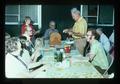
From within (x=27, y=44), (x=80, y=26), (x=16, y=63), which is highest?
(x=80, y=26)

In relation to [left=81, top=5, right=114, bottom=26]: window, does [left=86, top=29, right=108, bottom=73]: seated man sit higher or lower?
lower

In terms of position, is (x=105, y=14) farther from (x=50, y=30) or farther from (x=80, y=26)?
(x=50, y=30)

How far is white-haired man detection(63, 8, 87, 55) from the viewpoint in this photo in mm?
2455

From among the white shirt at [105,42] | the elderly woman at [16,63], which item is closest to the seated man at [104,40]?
the white shirt at [105,42]

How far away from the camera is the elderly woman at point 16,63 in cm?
246

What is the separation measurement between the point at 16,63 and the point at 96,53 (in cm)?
48

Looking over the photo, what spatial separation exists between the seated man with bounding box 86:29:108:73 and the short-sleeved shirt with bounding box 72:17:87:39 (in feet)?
0.11

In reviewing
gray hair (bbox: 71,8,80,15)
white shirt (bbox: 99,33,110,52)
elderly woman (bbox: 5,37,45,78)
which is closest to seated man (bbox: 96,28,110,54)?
white shirt (bbox: 99,33,110,52)

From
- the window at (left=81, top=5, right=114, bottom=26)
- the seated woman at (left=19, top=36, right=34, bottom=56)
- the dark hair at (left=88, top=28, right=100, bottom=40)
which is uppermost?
the window at (left=81, top=5, right=114, bottom=26)

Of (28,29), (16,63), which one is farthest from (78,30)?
(16,63)

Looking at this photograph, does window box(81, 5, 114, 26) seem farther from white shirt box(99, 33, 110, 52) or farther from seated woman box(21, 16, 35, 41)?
seated woman box(21, 16, 35, 41)

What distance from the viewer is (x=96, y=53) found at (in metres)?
2.49

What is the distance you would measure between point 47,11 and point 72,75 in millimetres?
403

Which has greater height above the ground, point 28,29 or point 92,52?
point 28,29
